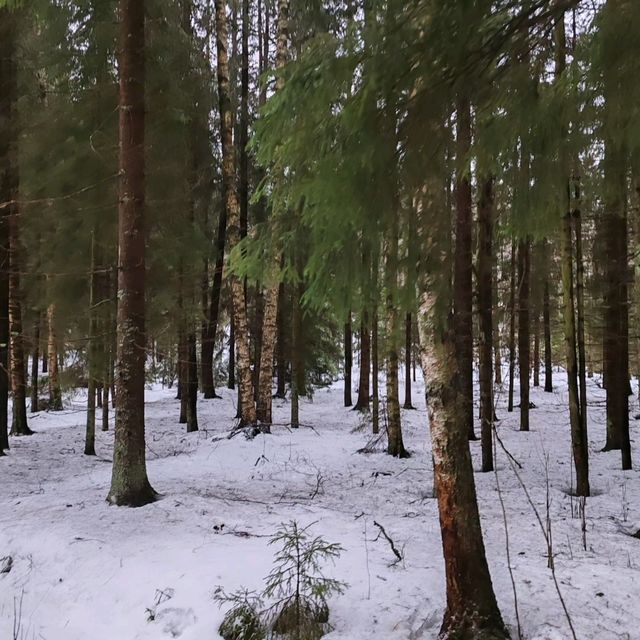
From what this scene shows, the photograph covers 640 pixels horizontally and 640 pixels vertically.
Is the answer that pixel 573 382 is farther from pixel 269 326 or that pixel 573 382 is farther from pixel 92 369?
pixel 92 369

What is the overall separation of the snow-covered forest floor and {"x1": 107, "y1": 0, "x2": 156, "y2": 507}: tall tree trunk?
991mm

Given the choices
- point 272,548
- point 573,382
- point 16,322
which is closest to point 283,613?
point 272,548

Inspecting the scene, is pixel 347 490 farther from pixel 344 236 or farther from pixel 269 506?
pixel 344 236

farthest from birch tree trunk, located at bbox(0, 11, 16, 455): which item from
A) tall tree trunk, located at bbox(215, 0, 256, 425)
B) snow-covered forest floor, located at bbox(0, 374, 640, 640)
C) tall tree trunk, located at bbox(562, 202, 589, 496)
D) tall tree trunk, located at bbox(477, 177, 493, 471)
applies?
tall tree trunk, located at bbox(562, 202, 589, 496)

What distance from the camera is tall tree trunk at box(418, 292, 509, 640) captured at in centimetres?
330

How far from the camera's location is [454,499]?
348 cm

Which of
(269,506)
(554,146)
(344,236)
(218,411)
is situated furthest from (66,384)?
(554,146)

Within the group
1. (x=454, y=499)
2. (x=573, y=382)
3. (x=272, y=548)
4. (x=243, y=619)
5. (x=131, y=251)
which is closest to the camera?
(x=454, y=499)

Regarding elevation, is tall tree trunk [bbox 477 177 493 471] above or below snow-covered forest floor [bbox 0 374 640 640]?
above

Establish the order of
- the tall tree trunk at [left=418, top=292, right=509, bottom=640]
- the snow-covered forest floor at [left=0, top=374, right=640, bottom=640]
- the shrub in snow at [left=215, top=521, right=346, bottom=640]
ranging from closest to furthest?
the tall tree trunk at [left=418, top=292, right=509, bottom=640] < the shrub in snow at [left=215, top=521, right=346, bottom=640] < the snow-covered forest floor at [left=0, top=374, right=640, bottom=640]

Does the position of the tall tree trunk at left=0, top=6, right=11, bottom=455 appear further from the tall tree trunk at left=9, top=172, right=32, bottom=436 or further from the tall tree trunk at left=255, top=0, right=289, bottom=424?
the tall tree trunk at left=255, top=0, right=289, bottom=424

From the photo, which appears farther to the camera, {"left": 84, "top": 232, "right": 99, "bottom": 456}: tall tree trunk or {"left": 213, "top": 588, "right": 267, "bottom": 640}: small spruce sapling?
{"left": 84, "top": 232, "right": 99, "bottom": 456}: tall tree trunk

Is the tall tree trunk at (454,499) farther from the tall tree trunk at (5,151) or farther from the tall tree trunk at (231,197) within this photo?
the tall tree trunk at (5,151)

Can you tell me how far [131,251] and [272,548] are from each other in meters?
4.23
